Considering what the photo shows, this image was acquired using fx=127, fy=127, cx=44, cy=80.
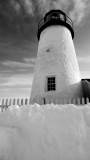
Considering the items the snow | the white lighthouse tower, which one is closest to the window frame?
the white lighthouse tower

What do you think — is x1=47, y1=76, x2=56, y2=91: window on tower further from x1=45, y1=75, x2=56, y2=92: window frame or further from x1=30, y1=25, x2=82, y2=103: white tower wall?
x1=30, y1=25, x2=82, y2=103: white tower wall

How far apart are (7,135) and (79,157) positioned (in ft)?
5.91

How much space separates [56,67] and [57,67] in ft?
0.24

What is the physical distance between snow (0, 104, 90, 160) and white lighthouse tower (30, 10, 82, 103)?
207 inches

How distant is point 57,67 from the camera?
942 cm

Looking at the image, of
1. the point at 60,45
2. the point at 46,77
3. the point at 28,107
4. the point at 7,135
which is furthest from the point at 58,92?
the point at 7,135

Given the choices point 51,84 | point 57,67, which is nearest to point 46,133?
point 51,84

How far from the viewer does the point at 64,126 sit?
3.14 metres

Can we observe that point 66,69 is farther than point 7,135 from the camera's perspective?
Yes

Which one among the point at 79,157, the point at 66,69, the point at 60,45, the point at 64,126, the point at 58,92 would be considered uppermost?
the point at 60,45

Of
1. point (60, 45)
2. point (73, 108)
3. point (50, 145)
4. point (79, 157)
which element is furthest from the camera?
point (60, 45)

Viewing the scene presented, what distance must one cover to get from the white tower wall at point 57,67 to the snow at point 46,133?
5272 mm

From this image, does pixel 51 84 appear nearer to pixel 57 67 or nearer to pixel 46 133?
pixel 57 67

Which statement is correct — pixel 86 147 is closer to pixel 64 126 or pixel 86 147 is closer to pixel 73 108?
pixel 64 126
